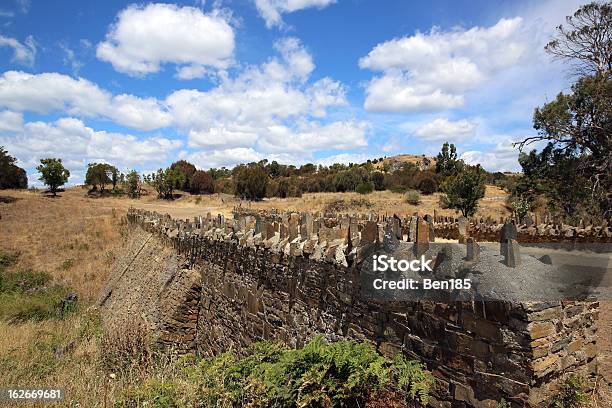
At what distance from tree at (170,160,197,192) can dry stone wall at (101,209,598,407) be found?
45438mm

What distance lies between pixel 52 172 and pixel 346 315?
184ft

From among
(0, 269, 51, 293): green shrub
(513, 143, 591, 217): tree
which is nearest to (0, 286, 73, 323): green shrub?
(0, 269, 51, 293): green shrub

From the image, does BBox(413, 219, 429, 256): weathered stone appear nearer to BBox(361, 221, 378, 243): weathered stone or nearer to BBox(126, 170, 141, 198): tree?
BBox(361, 221, 378, 243): weathered stone

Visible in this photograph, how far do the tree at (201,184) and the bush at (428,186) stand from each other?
30430 millimetres

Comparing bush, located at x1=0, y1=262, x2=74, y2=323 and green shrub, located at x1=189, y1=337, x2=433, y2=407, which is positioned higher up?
green shrub, located at x1=189, y1=337, x2=433, y2=407

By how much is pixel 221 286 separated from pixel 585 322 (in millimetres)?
6946

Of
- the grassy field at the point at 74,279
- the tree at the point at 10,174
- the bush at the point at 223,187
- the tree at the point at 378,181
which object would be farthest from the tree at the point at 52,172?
the tree at the point at 378,181

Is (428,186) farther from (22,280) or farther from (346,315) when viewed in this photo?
(346,315)

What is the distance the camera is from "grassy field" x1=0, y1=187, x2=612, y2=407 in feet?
18.6

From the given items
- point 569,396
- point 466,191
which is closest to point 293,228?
point 569,396

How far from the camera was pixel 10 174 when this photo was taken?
177 feet

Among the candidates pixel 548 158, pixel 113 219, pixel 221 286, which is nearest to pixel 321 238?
pixel 221 286

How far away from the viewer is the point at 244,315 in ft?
24.5

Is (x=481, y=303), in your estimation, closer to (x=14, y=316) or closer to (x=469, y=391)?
(x=469, y=391)
